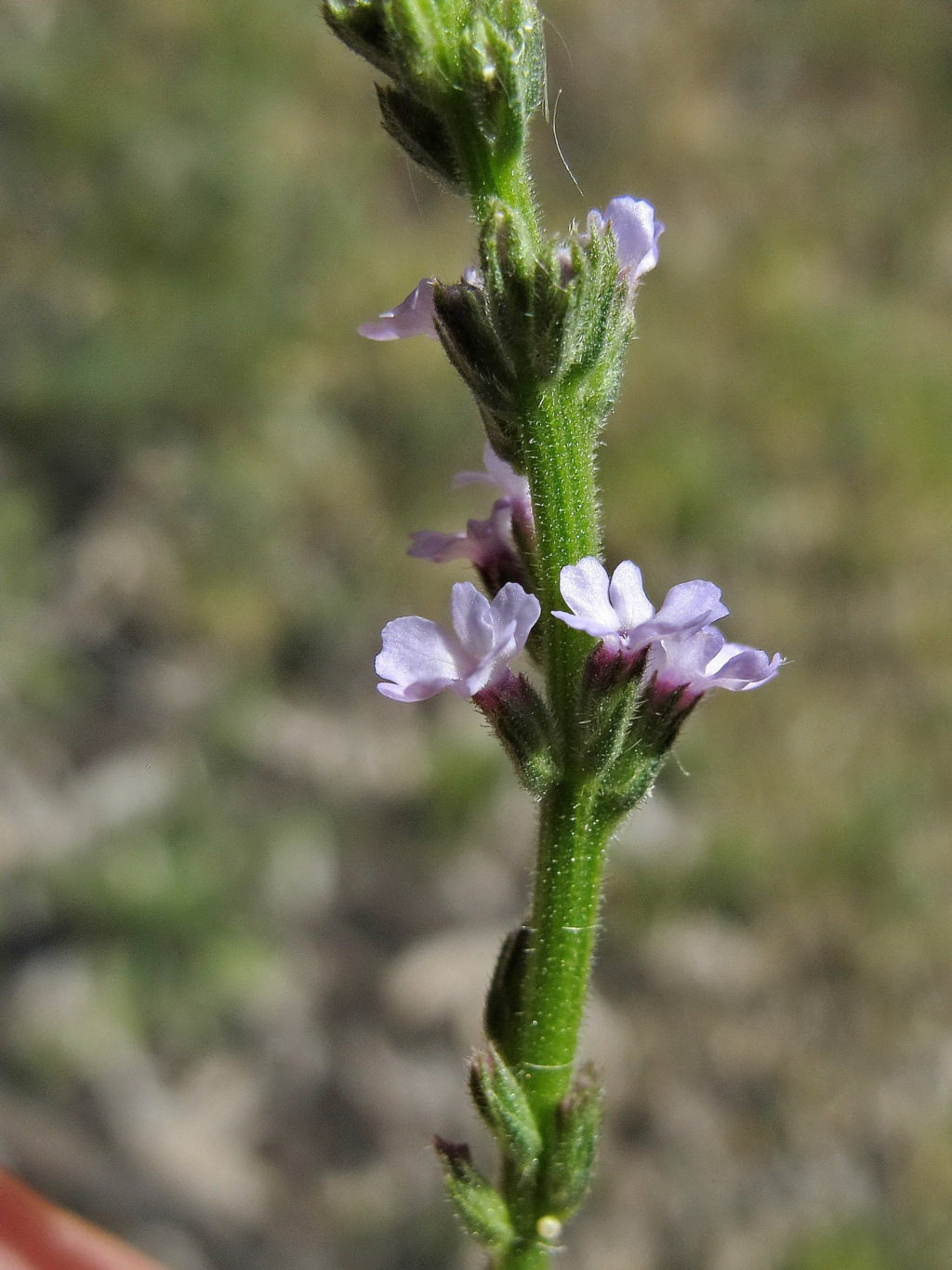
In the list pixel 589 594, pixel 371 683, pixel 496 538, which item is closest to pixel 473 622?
pixel 589 594

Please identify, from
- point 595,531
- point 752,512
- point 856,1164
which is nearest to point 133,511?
point 752,512

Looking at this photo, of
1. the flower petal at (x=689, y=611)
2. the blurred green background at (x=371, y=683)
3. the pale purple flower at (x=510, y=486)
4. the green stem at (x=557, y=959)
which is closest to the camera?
the flower petal at (x=689, y=611)

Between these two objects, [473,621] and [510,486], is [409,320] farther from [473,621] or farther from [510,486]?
[473,621]

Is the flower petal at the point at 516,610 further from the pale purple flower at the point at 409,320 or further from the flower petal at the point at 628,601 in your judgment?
the pale purple flower at the point at 409,320

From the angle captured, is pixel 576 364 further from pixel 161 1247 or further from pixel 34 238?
pixel 34 238

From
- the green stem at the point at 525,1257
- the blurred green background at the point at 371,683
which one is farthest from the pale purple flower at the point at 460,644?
the blurred green background at the point at 371,683

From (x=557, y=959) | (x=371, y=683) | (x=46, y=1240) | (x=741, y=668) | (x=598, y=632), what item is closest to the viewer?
(x=598, y=632)
